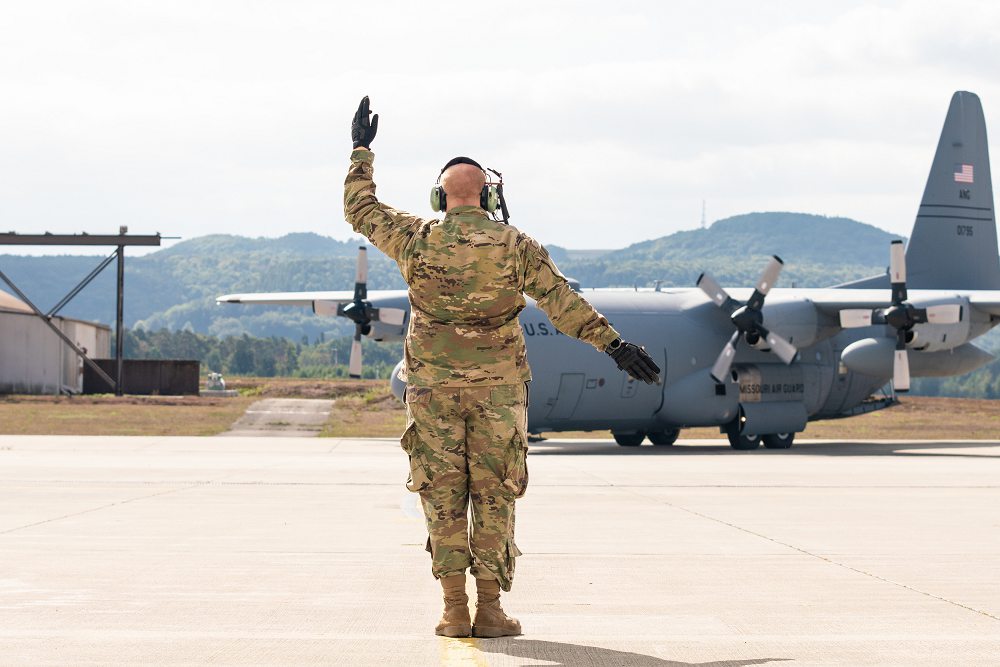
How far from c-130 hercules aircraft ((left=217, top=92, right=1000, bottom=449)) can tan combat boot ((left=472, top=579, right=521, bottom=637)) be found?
70.1ft

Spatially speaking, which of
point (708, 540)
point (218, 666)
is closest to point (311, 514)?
point (708, 540)

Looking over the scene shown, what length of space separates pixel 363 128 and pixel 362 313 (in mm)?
22370

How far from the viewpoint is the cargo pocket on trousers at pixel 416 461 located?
6621 millimetres

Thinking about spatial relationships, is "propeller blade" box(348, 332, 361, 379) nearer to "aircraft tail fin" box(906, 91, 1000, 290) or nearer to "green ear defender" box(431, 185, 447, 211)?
"aircraft tail fin" box(906, 91, 1000, 290)

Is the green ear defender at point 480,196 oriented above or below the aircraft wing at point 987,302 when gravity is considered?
below

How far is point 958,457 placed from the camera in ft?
90.6

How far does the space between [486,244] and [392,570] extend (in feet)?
9.67

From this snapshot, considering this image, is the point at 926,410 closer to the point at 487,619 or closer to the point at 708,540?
the point at 708,540

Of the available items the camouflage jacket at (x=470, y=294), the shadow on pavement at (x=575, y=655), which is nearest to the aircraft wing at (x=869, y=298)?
the camouflage jacket at (x=470, y=294)

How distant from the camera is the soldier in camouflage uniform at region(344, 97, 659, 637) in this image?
6586mm

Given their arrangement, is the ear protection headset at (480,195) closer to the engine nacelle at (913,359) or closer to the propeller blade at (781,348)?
the propeller blade at (781,348)

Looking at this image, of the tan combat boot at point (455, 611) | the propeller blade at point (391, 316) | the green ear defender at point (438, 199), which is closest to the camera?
the tan combat boot at point (455, 611)

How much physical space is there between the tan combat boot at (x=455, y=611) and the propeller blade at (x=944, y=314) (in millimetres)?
26351

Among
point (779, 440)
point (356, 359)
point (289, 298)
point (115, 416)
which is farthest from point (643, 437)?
point (115, 416)
